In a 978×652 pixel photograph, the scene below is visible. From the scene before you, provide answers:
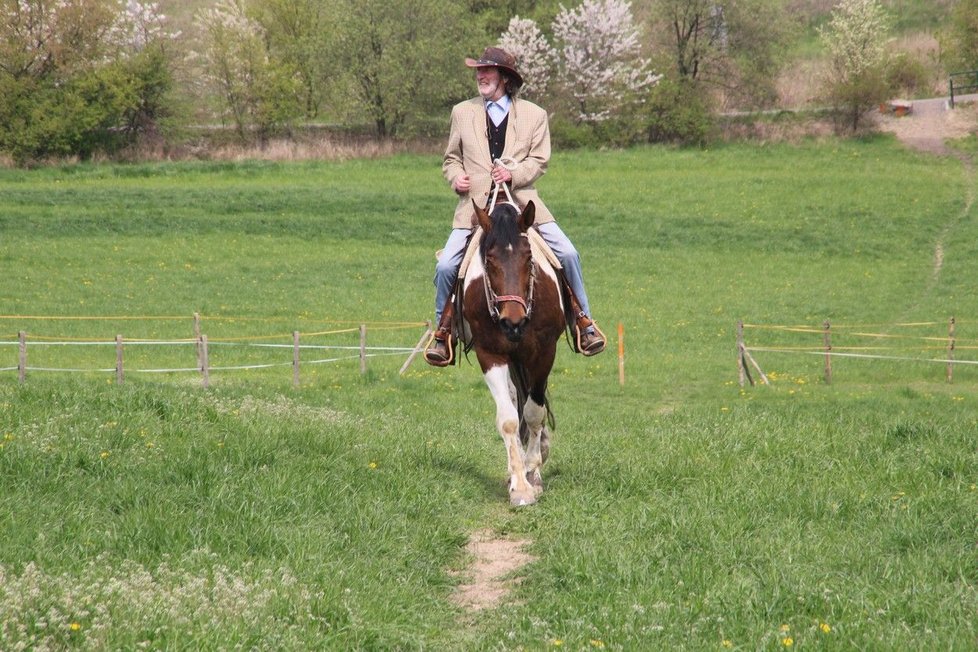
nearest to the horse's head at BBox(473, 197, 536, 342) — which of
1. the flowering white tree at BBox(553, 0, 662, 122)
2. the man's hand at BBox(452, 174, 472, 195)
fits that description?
the man's hand at BBox(452, 174, 472, 195)

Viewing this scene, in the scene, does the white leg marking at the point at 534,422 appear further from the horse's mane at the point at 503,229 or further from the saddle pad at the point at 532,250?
the horse's mane at the point at 503,229

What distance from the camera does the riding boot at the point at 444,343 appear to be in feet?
32.9

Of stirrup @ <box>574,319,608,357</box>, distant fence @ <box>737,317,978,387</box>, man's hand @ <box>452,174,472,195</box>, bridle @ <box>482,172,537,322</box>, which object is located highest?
man's hand @ <box>452,174,472,195</box>

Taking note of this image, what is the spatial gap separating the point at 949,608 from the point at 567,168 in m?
52.3

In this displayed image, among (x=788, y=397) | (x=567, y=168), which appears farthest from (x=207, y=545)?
(x=567, y=168)

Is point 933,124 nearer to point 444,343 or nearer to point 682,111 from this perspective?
point 682,111

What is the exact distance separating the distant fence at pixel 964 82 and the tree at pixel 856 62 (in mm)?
4465

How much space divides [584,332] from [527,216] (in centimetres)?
142

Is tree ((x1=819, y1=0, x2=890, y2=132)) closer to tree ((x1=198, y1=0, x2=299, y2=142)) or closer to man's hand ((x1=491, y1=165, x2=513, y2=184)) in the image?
tree ((x1=198, y1=0, x2=299, y2=142))

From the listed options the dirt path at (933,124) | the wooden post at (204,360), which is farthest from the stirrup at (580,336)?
the dirt path at (933,124)

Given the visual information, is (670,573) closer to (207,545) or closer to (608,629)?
(608,629)

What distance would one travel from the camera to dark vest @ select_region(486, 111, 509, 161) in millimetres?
10289

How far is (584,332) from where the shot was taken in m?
10.1

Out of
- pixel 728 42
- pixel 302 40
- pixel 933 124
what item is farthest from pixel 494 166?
pixel 302 40
